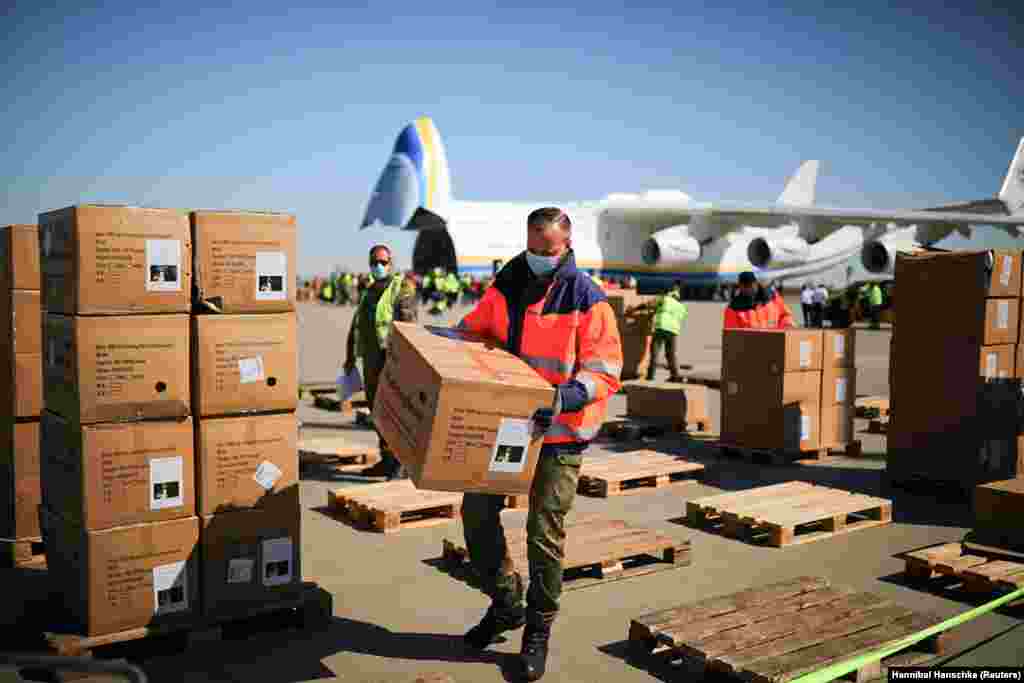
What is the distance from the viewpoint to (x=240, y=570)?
13.8 ft

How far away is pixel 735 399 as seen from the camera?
29.7 feet

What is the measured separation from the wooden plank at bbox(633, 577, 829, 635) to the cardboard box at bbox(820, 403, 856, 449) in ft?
14.4

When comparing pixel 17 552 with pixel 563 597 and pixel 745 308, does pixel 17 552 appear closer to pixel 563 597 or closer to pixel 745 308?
pixel 563 597

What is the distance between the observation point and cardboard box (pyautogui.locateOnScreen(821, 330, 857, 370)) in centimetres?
888

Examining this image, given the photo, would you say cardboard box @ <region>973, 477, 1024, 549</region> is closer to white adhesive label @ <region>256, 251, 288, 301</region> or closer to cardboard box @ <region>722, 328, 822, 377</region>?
cardboard box @ <region>722, 328, 822, 377</region>

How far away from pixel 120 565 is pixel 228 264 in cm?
150

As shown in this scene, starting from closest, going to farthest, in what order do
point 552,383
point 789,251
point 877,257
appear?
point 552,383
point 877,257
point 789,251

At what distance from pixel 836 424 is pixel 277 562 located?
678cm

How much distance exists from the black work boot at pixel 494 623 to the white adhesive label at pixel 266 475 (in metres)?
1.26

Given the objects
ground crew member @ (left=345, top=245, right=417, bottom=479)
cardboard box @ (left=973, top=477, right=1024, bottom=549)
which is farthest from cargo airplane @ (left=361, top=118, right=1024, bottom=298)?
cardboard box @ (left=973, top=477, right=1024, bottom=549)

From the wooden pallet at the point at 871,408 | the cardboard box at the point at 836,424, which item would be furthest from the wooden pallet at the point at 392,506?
the wooden pallet at the point at 871,408

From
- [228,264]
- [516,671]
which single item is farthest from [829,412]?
[228,264]

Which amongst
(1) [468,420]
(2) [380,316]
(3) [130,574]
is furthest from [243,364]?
(2) [380,316]

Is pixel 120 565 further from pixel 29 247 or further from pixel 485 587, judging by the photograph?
pixel 29 247
